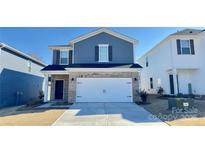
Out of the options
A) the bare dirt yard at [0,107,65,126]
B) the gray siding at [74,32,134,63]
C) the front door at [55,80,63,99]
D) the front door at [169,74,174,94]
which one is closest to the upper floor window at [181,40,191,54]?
the front door at [169,74,174,94]

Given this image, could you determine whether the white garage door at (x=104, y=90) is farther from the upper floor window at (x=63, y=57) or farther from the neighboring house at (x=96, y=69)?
the upper floor window at (x=63, y=57)

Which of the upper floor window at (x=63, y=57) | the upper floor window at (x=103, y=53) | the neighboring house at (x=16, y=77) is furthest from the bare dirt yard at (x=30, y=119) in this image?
the upper floor window at (x=63, y=57)

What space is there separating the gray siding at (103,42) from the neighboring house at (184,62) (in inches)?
190

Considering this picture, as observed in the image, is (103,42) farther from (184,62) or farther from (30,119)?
(30,119)

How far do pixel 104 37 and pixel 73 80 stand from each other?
5570 millimetres

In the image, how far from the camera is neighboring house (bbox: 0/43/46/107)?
559 inches

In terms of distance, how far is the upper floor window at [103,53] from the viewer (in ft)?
47.8

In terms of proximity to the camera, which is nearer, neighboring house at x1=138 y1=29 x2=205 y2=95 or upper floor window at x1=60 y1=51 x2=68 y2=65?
neighboring house at x1=138 y1=29 x2=205 y2=95

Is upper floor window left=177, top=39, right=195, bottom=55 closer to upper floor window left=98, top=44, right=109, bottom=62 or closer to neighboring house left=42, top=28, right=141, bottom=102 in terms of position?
neighboring house left=42, top=28, right=141, bottom=102

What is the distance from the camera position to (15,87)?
1622 centimetres

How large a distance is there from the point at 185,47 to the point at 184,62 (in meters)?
1.65
